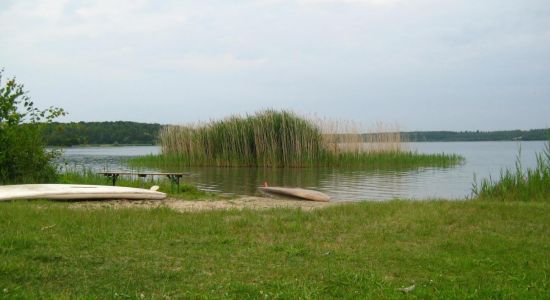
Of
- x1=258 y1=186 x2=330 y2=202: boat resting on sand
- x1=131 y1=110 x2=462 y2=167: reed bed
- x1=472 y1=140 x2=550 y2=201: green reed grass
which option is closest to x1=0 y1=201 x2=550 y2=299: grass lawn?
x1=472 y1=140 x2=550 y2=201: green reed grass

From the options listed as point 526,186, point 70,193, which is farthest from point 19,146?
point 526,186

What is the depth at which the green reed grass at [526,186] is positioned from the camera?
11672mm

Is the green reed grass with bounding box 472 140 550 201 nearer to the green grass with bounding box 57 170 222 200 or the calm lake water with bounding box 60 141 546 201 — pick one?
the calm lake water with bounding box 60 141 546 201

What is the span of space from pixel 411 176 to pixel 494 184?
9.85 metres

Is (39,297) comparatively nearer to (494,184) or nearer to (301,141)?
(494,184)

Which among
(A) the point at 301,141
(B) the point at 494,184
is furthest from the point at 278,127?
(B) the point at 494,184

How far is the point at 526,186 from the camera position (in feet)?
39.0

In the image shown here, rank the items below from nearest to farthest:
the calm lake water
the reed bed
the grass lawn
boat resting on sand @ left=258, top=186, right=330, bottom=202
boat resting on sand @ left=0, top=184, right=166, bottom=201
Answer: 1. the grass lawn
2. boat resting on sand @ left=0, top=184, right=166, bottom=201
3. boat resting on sand @ left=258, top=186, right=330, bottom=202
4. the calm lake water
5. the reed bed

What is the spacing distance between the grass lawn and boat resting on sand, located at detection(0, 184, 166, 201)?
56.4 inches

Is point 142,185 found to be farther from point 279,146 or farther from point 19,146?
point 279,146

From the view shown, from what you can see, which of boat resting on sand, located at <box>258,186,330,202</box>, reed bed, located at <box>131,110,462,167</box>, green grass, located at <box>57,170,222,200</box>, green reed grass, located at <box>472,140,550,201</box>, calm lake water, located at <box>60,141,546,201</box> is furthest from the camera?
reed bed, located at <box>131,110,462,167</box>

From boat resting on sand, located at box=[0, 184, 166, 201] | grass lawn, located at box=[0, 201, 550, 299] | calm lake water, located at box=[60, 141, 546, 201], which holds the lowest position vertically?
calm lake water, located at box=[60, 141, 546, 201]

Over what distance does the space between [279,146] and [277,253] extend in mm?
21017

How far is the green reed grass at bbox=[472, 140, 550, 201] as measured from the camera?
11.7m
